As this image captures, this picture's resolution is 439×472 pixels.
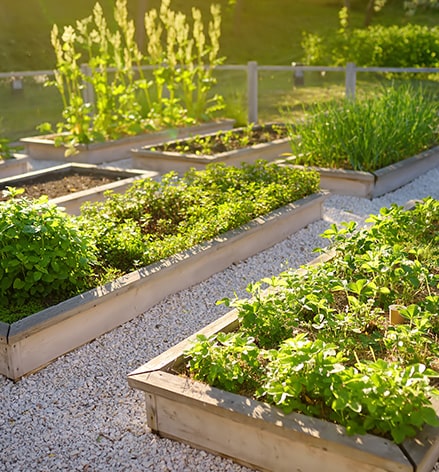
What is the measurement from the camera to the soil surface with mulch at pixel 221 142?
8797mm

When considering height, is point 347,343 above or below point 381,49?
below

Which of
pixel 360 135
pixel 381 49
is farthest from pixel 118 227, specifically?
pixel 381 49

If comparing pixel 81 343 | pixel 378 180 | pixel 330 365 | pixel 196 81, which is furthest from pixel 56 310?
pixel 196 81

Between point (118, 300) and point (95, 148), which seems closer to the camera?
point (118, 300)

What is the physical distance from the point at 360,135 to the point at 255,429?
517 cm

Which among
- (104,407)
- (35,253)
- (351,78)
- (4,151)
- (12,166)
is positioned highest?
(351,78)

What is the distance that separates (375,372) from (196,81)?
9.16 m

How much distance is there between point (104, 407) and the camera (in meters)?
3.62

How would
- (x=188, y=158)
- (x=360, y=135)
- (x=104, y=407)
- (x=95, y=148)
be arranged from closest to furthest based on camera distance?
(x=104, y=407) → (x=360, y=135) → (x=188, y=158) → (x=95, y=148)

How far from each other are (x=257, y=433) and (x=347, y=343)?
0.72 m

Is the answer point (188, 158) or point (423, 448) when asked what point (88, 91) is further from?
point (423, 448)

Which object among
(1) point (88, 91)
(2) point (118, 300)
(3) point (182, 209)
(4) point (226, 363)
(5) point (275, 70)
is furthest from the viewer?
(5) point (275, 70)

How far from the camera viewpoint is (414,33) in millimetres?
20016

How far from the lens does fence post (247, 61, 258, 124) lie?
12.2m
